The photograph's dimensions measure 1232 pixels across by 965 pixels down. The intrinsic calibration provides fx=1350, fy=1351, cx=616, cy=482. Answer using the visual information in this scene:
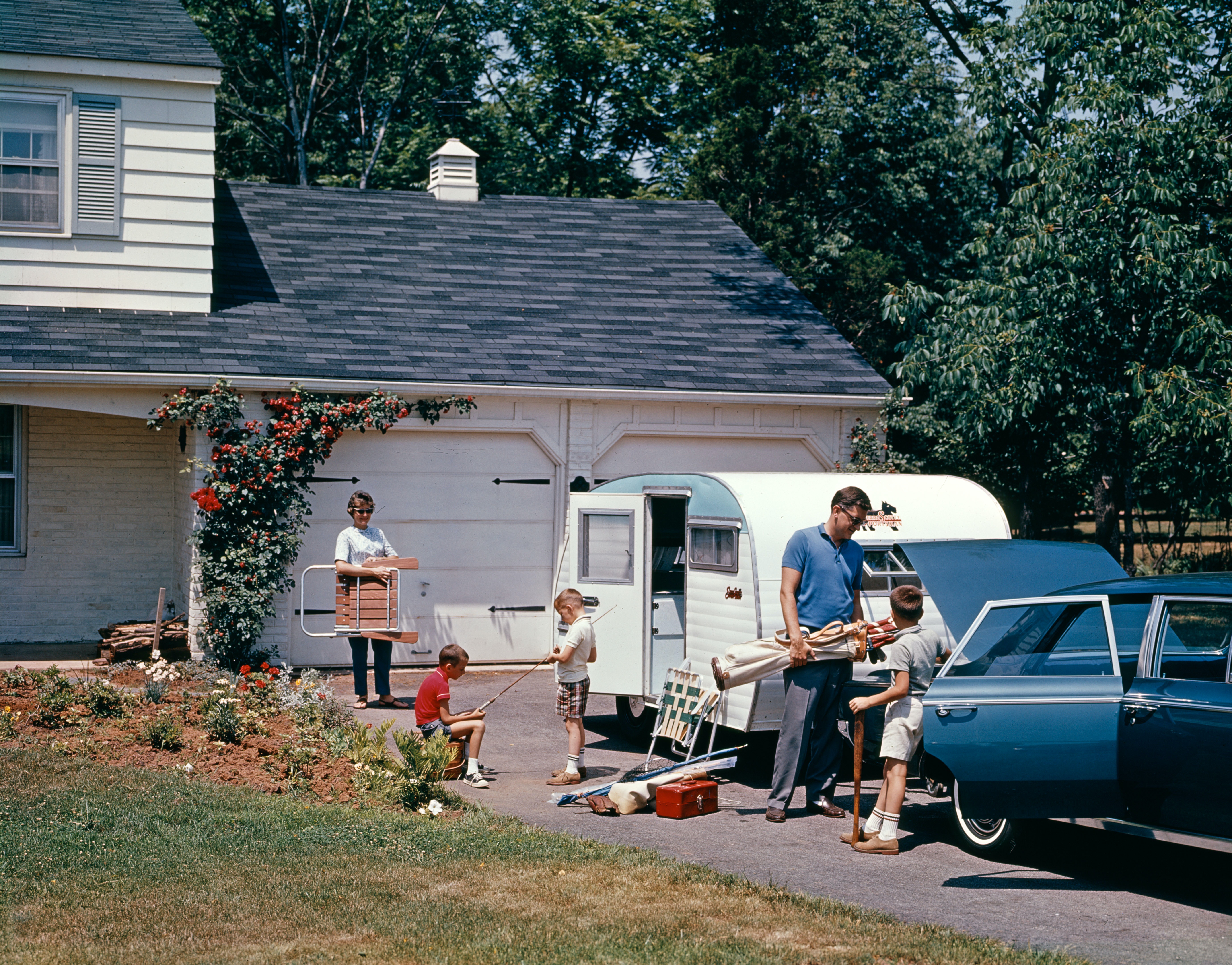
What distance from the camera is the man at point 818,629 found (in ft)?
27.2

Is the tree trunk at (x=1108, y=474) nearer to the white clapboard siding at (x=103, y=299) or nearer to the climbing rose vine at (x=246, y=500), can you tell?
the climbing rose vine at (x=246, y=500)

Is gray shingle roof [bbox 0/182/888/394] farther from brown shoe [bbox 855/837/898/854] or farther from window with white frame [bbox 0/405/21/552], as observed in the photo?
brown shoe [bbox 855/837/898/854]

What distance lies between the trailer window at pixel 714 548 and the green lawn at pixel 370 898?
264 cm

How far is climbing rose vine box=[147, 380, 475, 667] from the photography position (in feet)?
42.4

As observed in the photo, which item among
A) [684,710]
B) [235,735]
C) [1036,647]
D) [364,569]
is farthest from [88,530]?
[1036,647]

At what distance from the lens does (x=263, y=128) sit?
28.8 m

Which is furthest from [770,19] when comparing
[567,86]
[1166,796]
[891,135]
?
[1166,796]

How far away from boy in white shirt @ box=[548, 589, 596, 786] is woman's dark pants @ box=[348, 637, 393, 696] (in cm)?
275

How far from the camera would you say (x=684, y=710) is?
9.60m

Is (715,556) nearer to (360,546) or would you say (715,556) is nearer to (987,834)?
(987,834)

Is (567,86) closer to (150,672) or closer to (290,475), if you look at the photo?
(290,475)

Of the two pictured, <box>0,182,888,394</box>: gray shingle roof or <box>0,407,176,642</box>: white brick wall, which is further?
<box>0,407,176,642</box>: white brick wall

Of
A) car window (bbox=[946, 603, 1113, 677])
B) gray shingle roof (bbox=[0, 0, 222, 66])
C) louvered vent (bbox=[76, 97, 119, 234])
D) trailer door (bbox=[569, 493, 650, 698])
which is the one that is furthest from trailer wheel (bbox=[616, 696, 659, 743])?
gray shingle roof (bbox=[0, 0, 222, 66])

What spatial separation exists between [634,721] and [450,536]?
397cm
